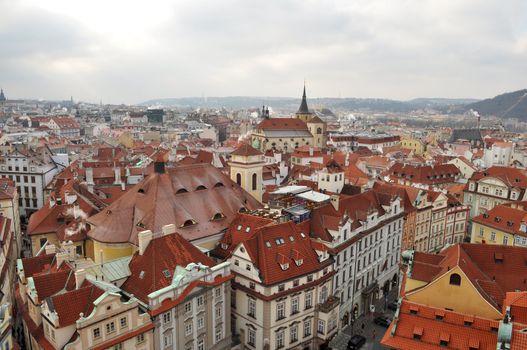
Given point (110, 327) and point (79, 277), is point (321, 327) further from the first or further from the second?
point (79, 277)

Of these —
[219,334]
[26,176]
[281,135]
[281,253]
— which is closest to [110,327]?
[219,334]

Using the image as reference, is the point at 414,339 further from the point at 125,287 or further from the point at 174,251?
the point at 125,287

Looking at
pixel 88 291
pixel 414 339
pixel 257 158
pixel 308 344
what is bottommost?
pixel 308 344

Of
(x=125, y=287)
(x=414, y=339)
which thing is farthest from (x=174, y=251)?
(x=414, y=339)

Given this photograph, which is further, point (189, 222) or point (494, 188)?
point (494, 188)

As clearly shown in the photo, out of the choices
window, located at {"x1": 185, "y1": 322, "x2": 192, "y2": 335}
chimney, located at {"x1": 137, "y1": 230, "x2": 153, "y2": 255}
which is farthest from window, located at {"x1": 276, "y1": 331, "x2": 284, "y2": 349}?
chimney, located at {"x1": 137, "y1": 230, "x2": 153, "y2": 255}

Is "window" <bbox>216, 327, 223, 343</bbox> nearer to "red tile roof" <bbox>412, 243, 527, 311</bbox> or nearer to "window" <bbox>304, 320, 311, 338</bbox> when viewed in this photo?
"window" <bbox>304, 320, 311, 338</bbox>

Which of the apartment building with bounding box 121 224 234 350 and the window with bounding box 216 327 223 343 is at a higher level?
the apartment building with bounding box 121 224 234 350
